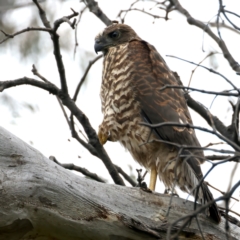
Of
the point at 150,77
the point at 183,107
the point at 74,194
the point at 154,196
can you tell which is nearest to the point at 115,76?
the point at 150,77

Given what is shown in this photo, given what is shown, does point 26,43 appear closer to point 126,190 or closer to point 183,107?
point 183,107

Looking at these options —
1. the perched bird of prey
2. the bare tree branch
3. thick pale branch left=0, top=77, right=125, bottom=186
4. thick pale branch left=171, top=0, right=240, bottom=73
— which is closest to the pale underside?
the perched bird of prey

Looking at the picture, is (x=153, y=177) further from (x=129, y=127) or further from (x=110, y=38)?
(x=110, y=38)

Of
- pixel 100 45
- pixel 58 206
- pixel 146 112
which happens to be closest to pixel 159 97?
pixel 146 112

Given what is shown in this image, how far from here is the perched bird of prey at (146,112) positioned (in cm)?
395

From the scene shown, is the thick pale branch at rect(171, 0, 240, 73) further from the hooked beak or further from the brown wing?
the hooked beak

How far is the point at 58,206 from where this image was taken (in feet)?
9.02

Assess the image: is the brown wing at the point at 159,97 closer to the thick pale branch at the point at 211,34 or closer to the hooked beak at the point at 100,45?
the thick pale branch at the point at 211,34

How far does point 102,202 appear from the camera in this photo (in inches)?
115

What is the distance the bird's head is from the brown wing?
55 cm

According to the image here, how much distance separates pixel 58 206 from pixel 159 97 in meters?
1.68

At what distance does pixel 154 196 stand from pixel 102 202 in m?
0.38

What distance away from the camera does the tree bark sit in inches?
105

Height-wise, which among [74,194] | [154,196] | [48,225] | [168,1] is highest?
[168,1]
